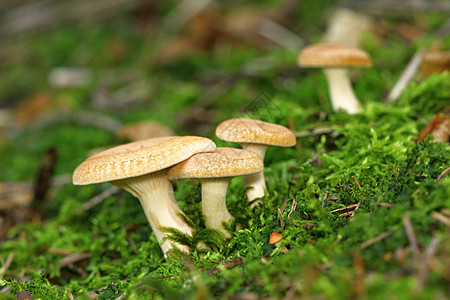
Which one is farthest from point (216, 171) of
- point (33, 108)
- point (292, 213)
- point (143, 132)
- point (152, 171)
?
point (33, 108)

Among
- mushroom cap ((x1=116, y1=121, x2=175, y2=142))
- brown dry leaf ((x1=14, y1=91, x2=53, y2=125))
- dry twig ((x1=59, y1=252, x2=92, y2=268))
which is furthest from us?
brown dry leaf ((x1=14, y1=91, x2=53, y2=125))

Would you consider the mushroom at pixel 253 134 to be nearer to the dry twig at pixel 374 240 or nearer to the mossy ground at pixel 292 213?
the mossy ground at pixel 292 213

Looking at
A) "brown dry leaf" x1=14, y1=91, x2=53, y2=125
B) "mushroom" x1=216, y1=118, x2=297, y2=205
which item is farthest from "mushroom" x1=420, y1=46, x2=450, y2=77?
"brown dry leaf" x1=14, y1=91, x2=53, y2=125

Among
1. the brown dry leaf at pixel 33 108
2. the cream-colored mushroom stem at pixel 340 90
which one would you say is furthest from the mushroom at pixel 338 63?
the brown dry leaf at pixel 33 108

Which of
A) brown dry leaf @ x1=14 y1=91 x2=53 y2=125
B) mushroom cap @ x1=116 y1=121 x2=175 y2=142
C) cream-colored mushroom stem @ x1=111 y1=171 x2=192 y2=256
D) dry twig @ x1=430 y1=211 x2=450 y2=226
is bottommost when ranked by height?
brown dry leaf @ x1=14 y1=91 x2=53 y2=125

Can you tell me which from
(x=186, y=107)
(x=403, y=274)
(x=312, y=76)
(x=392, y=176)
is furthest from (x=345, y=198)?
(x=186, y=107)

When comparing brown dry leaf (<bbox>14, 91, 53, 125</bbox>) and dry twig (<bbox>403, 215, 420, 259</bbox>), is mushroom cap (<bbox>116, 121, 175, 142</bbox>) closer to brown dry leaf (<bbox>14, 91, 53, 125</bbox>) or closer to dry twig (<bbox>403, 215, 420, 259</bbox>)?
dry twig (<bbox>403, 215, 420, 259</bbox>)

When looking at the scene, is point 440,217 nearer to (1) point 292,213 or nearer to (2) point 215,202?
(1) point 292,213
